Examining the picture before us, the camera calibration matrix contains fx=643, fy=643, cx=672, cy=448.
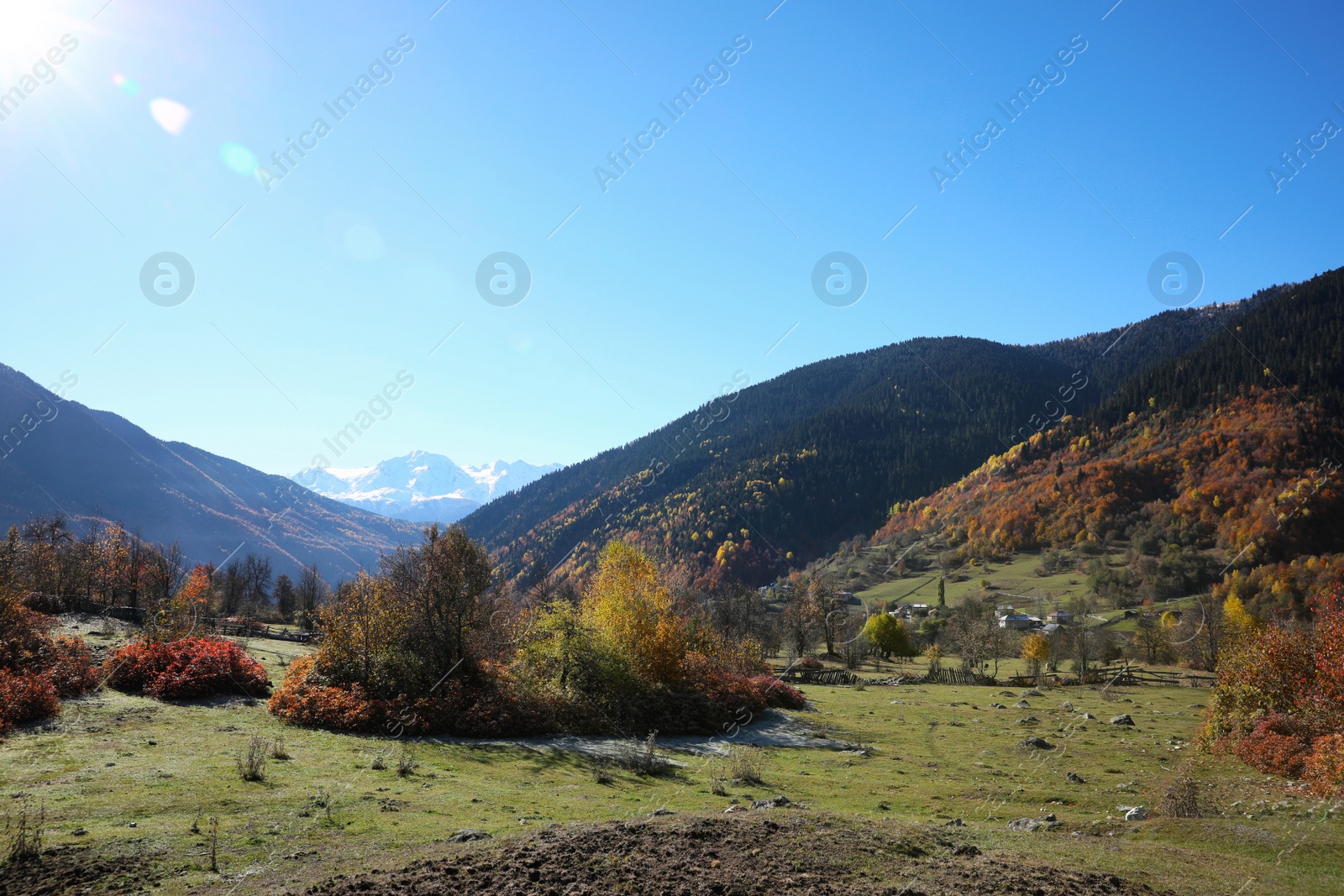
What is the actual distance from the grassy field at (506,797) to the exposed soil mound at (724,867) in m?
0.98

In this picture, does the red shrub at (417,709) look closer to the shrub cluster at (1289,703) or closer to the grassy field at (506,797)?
the grassy field at (506,797)

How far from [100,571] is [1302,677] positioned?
3581 inches

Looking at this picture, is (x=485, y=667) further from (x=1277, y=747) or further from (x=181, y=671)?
(x=1277, y=747)

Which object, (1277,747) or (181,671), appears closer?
(1277,747)

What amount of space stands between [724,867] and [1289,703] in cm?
2769

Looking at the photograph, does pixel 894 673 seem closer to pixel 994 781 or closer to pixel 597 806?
pixel 994 781

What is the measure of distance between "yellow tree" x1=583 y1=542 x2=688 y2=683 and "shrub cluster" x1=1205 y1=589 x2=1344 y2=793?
22982 mm

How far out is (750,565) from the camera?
175 m

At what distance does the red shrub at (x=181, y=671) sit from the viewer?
79.8 ft

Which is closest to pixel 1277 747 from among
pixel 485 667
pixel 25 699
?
pixel 485 667

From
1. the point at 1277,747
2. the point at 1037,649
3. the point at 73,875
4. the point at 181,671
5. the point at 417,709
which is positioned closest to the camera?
the point at 73,875

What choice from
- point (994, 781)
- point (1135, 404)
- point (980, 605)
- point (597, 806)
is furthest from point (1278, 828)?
point (1135, 404)

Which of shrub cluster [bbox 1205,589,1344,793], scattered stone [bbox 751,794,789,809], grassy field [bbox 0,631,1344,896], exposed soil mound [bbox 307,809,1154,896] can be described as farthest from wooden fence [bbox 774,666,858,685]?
exposed soil mound [bbox 307,809,1154,896]

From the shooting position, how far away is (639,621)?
33.4 metres
